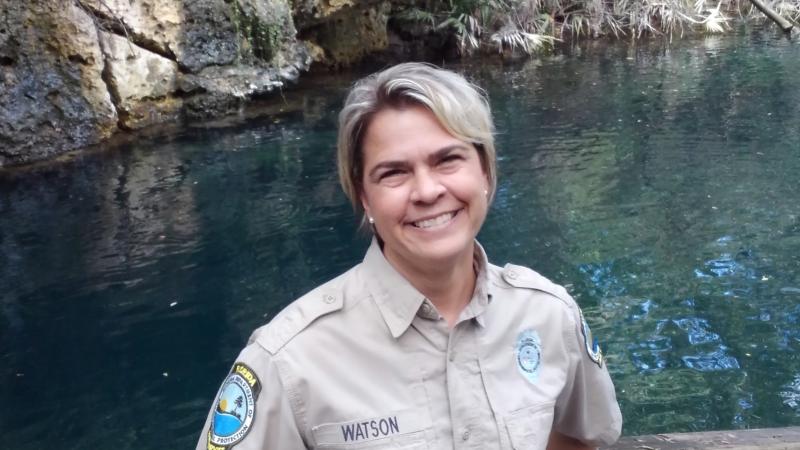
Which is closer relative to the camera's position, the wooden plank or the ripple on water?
the wooden plank

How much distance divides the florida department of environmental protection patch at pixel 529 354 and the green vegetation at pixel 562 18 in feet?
50.3

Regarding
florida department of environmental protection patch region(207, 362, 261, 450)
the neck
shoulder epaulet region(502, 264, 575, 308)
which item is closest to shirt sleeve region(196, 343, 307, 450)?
florida department of environmental protection patch region(207, 362, 261, 450)

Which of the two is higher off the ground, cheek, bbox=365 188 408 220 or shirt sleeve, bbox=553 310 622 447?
cheek, bbox=365 188 408 220

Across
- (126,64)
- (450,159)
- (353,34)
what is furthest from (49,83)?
(450,159)

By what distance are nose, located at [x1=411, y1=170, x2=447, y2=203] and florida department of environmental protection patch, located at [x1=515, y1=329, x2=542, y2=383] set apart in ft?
1.16

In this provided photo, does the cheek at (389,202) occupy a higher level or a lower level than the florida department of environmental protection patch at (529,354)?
higher

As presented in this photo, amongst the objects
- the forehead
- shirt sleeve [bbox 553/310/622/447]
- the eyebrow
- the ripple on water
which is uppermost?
the forehead

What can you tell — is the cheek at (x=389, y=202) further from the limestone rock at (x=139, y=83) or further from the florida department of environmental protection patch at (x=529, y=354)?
the limestone rock at (x=139, y=83)

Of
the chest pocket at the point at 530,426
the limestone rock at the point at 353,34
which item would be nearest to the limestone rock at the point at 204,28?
the limestone rock at the point at 353,34

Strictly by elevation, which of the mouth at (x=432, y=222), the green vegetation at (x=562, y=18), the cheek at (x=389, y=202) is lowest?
the green vegetation at (x=562, y=18)

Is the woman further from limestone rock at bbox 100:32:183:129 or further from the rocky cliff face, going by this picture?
limestone rock at bbox 100:32:183:129

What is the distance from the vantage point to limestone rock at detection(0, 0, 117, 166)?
9891mm

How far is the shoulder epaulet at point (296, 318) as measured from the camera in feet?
4.97

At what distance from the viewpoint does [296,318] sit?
154cm
